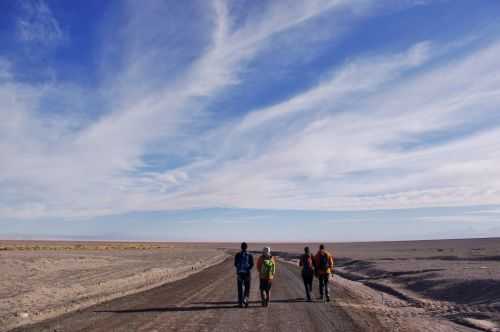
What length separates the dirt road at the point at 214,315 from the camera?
41.0 ft

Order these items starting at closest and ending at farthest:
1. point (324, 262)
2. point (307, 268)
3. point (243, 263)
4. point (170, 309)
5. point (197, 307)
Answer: point (170, 309), point (197, 307), point (243, 263), point (307, 268), point (324, 262)

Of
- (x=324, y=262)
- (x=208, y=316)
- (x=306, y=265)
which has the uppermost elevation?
(x=324, y=262)

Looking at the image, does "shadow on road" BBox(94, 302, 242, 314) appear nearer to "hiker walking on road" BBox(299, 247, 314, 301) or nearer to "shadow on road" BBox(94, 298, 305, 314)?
"shadow on road" BBox(94, 298, 305, 314)

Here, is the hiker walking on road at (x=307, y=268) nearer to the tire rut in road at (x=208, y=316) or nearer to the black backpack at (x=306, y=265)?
the black backpack at (x=306, y=265)

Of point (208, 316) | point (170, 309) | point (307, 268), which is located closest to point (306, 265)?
point (307, 268)

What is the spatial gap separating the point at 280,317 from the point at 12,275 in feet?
73.5

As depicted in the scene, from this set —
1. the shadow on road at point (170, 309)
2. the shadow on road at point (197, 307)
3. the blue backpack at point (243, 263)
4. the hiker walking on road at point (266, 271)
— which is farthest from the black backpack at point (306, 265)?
the shadow on road at point (170, 309)

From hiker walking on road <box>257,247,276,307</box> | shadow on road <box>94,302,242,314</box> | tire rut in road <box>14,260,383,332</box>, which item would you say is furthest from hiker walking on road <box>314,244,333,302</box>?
shadow on road <box>94,302,242,314</box>

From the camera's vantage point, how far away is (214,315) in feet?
47.6

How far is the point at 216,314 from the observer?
14742 mm

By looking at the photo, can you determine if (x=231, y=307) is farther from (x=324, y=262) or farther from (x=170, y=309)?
(x=324, y=262)

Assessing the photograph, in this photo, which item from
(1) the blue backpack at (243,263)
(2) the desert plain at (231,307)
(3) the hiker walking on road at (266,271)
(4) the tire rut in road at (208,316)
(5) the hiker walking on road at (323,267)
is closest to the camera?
(4) the tire rut in road at (208,316)

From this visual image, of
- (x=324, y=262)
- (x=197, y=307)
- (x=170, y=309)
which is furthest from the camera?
(x=324, y=262)

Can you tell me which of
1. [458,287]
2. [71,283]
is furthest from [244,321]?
[71,283]
